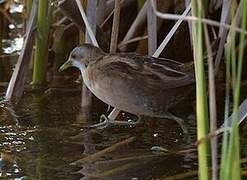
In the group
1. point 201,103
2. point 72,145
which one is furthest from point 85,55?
point 201,103

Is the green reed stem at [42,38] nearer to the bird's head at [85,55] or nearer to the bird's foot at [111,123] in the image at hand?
the bird's head at [85,55]

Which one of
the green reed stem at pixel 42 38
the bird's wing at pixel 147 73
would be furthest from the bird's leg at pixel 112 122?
the green reed stem at pixel 42 38

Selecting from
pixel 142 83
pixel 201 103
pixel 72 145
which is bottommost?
pixel 72 145

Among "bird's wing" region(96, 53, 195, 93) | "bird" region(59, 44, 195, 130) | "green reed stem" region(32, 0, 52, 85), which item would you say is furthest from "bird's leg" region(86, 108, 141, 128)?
"green reed stem" region(32, 0, 52, 85)

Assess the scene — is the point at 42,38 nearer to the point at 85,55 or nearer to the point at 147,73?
the point at 85,55

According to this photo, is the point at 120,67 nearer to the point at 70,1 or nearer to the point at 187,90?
the point at 187,90

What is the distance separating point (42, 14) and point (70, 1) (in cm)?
17

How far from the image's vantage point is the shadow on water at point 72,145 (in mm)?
3084

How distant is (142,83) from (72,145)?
461 millimetres

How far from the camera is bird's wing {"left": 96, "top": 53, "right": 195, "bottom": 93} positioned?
3.46 meters

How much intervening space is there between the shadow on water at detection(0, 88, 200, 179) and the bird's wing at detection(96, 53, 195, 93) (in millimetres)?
282

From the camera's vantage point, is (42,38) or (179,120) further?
(42,38)

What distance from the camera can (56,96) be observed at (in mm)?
4273

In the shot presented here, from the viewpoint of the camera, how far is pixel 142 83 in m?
3.47
